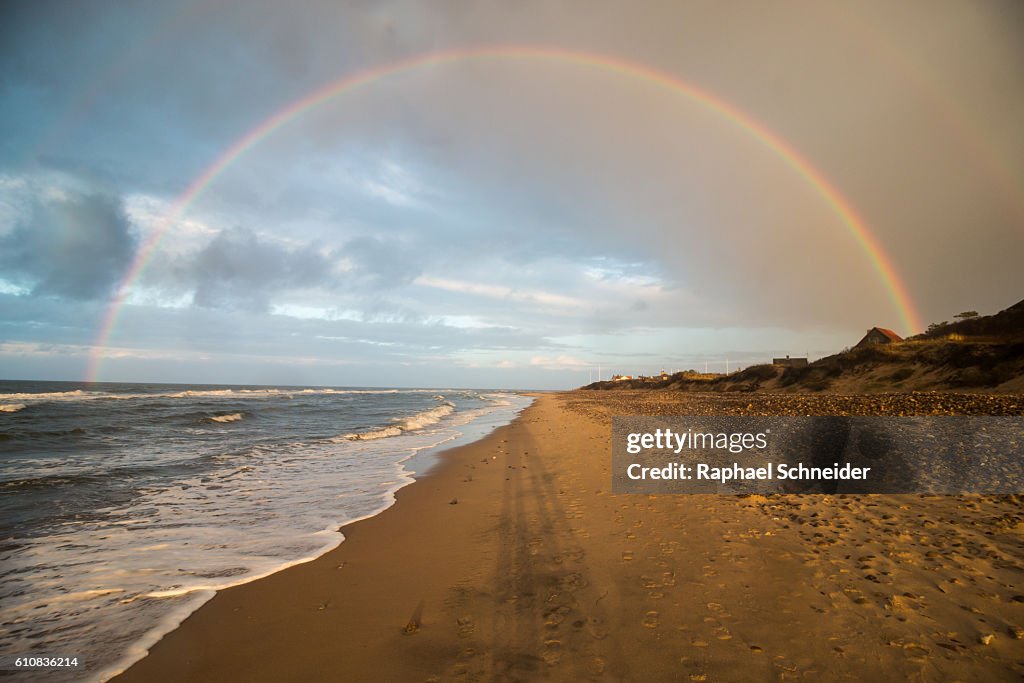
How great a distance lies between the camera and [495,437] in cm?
2356

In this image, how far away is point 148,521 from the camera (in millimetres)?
9141

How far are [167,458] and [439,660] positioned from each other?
1775 centimetres

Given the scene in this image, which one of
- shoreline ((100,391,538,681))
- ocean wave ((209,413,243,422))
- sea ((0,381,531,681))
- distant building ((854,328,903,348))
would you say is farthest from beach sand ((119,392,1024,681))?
distant building ((854,328,903,348))

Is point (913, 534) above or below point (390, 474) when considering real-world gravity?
above

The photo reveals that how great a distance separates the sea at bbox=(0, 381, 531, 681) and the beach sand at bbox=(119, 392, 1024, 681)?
0.66 meters

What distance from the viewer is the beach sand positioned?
3.99 m

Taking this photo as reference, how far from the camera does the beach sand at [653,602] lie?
3988 millimetres

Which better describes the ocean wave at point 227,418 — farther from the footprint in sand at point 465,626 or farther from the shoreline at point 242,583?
the footprint in sand at point 465,626

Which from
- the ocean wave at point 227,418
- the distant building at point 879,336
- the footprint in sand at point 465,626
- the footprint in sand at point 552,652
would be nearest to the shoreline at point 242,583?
the footprint in sand at point 465,626

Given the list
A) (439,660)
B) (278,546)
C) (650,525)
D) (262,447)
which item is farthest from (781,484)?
(262,447)

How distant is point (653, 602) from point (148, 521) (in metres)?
9.87

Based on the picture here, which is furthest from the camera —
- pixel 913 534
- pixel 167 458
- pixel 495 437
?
pixel 495 437

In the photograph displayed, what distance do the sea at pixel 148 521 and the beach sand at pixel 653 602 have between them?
2.18 ft

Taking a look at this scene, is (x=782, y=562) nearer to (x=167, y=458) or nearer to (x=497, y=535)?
(x=497, y=535)
